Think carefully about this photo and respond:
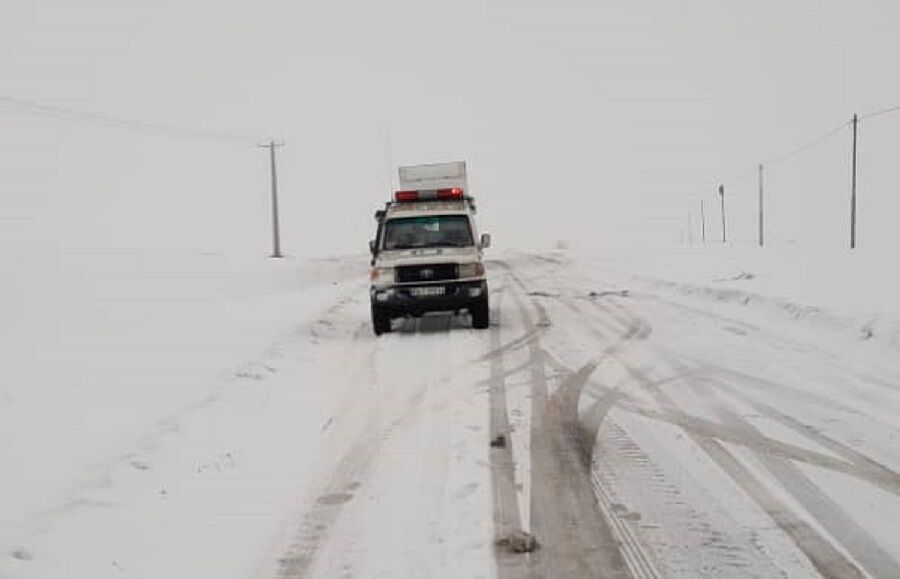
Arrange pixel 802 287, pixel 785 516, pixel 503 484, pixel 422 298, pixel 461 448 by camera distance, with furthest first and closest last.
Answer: pixel 802 287 < pixel 422 298 < pixel 461 448 < pixel 503 484 < pixel 785 516

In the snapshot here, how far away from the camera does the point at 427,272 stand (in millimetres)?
12914

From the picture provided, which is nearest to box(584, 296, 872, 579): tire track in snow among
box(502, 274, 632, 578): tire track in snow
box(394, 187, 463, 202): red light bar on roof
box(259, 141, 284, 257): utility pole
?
box(502, 274, 632, 578): tire track in snow

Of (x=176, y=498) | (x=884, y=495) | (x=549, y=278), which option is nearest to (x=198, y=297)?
(x=549, y=278)

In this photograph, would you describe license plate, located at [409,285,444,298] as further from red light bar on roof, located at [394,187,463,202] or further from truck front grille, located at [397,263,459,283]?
red light bar on roof, located at [394,187,463,202]

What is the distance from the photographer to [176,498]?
5102mm

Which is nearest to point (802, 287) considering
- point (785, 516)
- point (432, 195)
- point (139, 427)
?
point (432, 195)

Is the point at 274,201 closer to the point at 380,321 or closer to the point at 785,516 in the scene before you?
the point at 380,321

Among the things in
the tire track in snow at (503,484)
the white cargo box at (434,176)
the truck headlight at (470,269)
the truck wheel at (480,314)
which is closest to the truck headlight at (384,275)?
the truck headlight at (470,269)

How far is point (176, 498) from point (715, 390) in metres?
5.55

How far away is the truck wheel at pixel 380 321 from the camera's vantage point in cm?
1286

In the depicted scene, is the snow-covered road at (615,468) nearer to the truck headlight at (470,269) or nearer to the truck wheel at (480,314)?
the truck wheel at (480,314)

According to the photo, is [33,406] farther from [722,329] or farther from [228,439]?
[722,329]

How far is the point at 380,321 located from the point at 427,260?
4.50ft

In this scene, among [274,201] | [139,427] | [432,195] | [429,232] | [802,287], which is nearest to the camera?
[139,427]
